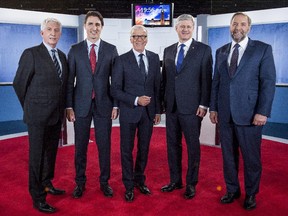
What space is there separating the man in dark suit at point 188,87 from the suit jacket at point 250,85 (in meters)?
0.19

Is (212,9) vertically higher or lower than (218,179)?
higher

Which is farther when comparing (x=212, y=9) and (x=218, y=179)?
(x=212, y=9)

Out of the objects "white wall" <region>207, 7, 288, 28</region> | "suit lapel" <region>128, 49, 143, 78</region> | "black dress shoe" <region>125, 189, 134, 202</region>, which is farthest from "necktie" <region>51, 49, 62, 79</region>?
"white wall" <region>207, 7, 288, 28</region>

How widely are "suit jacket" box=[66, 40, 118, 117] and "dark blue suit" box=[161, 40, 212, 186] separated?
0.59 meters

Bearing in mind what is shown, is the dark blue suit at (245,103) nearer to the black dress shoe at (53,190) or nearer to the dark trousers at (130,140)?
→ the dark trousers at (130,140)

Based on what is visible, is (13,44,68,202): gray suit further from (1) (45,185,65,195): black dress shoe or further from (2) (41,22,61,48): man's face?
(1) (45,185,65,195): black dress shoe

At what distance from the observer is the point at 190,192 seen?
3.37m

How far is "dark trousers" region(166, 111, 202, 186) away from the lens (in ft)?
10.8

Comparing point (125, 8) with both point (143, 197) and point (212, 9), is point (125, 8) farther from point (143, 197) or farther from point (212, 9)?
point (143, 197)

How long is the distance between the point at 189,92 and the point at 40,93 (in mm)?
1336

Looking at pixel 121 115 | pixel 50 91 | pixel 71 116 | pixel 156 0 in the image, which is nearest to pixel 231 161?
pixel 121 115

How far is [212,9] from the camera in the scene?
8.66m

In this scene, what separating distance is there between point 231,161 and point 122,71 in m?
1.32

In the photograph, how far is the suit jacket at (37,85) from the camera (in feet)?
9.70
